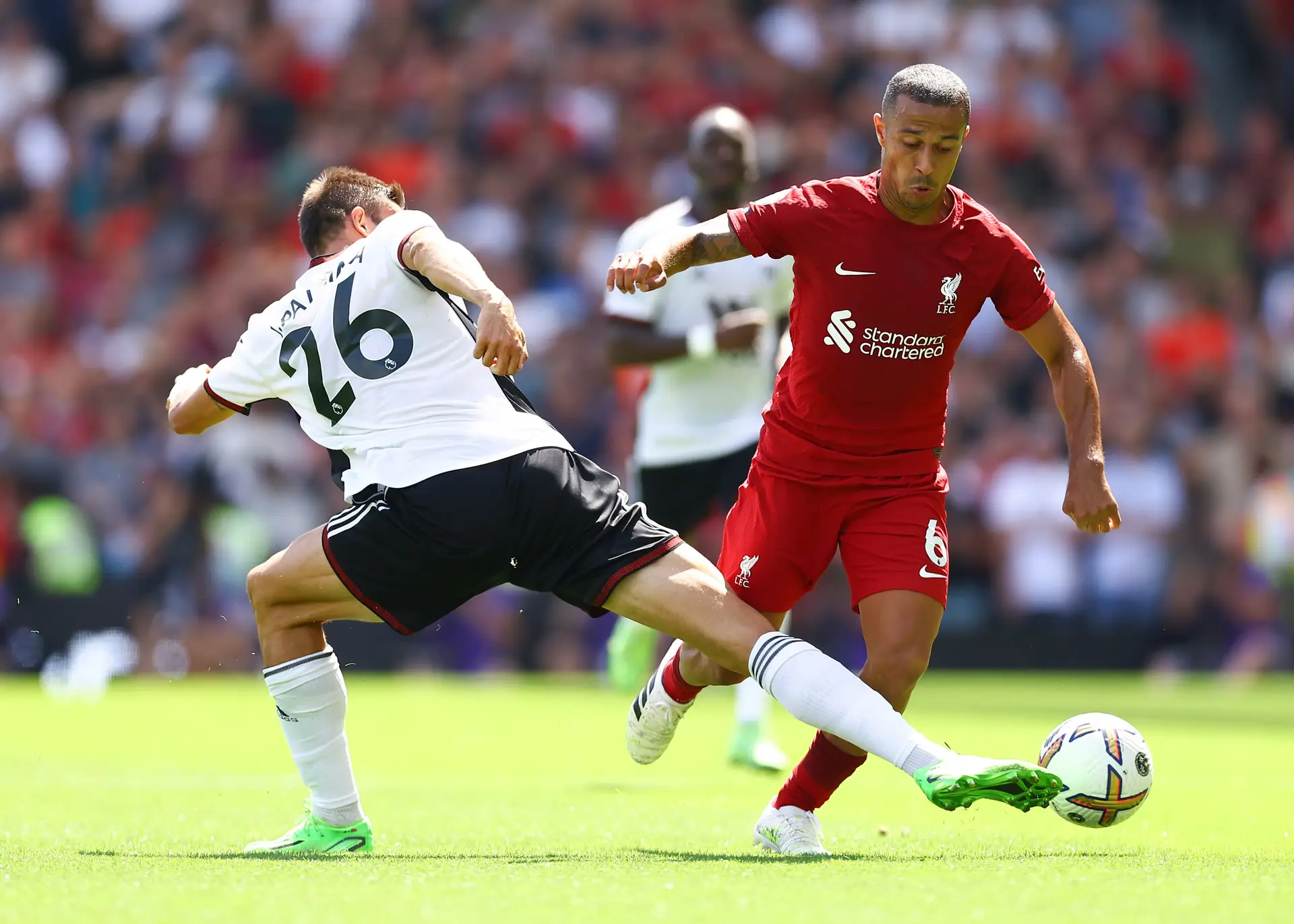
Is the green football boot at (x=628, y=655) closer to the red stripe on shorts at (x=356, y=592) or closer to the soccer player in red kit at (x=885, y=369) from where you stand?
the soccer player in red kit at (x=885, y=369)

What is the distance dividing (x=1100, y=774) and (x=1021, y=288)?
162 cm

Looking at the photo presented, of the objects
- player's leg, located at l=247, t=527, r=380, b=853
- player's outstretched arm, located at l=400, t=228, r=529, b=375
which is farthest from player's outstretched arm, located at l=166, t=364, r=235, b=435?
player's outstretched arm, located at l=400, t=228, r=529, b=375

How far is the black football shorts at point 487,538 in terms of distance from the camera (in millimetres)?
5723

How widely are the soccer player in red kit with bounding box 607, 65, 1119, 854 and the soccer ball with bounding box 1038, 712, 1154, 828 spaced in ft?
1.86

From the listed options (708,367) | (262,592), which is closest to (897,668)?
(262,592)

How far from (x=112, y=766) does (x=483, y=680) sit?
7.63 metres

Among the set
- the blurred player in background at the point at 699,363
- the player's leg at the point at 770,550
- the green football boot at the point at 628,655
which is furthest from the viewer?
the green football boot at the point at 628,655

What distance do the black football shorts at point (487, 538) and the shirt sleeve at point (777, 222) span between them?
0.96 meters

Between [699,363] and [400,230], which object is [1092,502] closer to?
[400,230]

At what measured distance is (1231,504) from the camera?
17.5 metres

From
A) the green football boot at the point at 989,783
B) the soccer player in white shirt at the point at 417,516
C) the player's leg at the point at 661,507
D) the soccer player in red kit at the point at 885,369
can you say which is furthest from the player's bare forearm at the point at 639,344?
the green football boot at the point at 989,783

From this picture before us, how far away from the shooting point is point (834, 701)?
5.51 m

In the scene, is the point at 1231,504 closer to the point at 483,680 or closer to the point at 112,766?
the point at 483,680

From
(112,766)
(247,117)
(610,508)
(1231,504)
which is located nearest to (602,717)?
(112,766)
